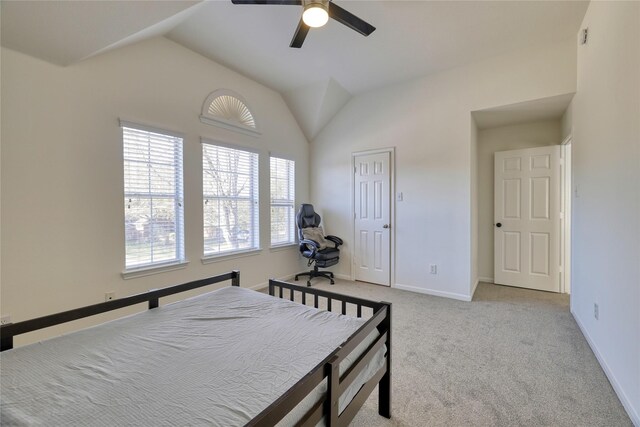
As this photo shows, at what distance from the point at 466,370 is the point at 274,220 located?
3.05 m

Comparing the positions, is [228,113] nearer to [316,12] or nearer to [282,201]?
[282,201]

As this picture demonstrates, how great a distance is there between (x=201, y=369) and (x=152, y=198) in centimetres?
223

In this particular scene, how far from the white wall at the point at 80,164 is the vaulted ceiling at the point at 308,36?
212 millimetres

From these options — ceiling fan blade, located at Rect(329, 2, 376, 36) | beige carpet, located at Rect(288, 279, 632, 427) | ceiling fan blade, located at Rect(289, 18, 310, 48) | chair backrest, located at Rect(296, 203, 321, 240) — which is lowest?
beige carpet, located at Rect(288, 279, 632, 427)

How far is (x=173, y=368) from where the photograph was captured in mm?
1112

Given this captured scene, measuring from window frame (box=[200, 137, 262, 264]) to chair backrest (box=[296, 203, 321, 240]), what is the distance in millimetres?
662

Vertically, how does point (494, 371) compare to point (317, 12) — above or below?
below

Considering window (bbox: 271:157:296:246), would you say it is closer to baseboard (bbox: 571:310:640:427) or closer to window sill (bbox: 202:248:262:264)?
window sill (bbox: 202:248:262:264)

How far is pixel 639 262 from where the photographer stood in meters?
1.49

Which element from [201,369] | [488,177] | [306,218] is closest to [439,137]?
[488,177]

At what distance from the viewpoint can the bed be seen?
88 cm

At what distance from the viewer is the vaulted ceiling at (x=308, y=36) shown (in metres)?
1.89

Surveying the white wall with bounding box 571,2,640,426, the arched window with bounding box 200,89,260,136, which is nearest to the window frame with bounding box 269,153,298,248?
the arched window with bounding box 200,89,260,136

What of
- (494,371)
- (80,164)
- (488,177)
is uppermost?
(488,177)
